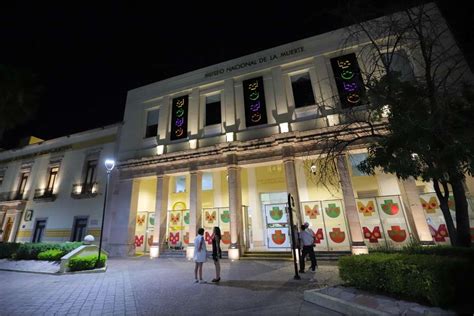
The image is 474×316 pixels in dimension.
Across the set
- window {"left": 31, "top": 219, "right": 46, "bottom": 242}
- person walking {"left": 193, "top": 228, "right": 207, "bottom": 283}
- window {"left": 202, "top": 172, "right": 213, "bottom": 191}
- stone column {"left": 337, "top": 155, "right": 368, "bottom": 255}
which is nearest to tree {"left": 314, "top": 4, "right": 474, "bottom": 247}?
stone column {"left": 337, "top": 155, "right": 368, "bottom": 255}

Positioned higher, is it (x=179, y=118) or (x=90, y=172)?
(x=179, y=118)

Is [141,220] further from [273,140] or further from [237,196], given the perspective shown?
[273,140]

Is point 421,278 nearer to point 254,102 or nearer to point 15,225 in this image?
point 254,102

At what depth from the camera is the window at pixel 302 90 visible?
1428 cm

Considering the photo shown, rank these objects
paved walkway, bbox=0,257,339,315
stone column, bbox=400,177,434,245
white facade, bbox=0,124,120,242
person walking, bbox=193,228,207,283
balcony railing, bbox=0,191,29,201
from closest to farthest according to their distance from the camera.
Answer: paved walkway, bbox=0,257,339,315 → person walking, bbox=193,228,207,283 → stone column, bbox=400,177,434,245 → white facade, bbox=0,124,120,242 → balcony railing, bbox=0,191,29,201

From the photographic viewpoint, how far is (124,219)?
52.9 feet

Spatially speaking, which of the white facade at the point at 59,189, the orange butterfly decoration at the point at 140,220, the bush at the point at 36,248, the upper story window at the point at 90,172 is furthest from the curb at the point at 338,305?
the upper story window at the point at 90,172

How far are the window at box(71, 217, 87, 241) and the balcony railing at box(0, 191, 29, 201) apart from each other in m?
7.73

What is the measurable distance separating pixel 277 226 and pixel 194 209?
16.4ft

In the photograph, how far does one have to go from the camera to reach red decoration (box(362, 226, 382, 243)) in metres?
11.8

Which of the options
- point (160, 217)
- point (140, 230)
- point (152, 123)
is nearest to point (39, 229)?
point (140, 230)

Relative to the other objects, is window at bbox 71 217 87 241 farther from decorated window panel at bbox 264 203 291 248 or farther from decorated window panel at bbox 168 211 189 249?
decorated window panel at bbox 264 203 291 248

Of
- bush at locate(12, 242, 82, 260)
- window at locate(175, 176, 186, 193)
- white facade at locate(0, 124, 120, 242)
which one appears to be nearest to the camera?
bush at locate(12, 242, 82, 260)

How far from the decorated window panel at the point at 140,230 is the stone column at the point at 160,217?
8.47 feet
